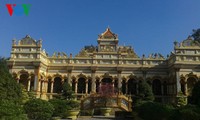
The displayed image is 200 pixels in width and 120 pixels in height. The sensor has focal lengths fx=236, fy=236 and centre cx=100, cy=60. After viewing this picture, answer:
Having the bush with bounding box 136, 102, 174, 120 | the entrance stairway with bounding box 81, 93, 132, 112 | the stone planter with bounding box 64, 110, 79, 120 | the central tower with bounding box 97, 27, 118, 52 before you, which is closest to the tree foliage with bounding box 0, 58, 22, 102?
the stone planter with bounding box 64, 110, 79, 120

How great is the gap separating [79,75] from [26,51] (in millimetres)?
7355

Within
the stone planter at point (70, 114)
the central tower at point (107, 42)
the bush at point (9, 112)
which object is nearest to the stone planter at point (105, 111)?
the stone planter at point (70, 114)

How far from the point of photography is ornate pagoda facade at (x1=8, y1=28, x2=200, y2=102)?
28.8 metres

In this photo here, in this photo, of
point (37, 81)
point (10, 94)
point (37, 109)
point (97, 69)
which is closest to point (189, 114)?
point (37, 109)

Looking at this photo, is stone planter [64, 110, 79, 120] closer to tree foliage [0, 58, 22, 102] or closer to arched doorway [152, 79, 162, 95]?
tree foliage [0, 58, 22, 102]

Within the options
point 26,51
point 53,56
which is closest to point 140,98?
point 53,56


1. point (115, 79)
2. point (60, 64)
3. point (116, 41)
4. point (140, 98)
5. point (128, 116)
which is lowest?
point (128, 116)

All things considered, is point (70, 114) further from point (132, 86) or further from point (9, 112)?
point (132, 86)

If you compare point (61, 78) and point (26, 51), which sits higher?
point (26, 51)

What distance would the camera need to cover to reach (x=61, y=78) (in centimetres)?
3077

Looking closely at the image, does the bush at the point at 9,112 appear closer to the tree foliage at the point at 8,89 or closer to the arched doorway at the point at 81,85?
the tree foliage at the point at 8,89

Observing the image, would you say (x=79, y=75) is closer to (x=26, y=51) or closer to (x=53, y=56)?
(x=53, y=56)

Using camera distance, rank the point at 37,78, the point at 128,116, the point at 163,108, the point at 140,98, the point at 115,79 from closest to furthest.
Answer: the point at 163,108 < the point at 128,116 < the point at 140,98 < the point at 37,78 < the point at 115,79

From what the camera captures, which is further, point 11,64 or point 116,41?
point 116,41
